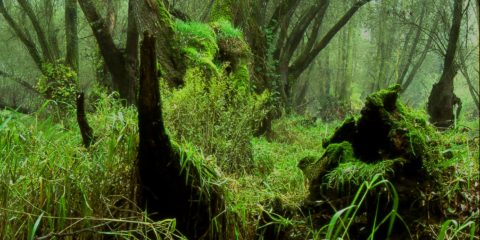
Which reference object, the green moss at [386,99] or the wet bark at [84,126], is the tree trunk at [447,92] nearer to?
the green moss at [386,99]

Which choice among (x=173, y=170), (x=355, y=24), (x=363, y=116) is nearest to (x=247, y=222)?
(x=173, y=170)

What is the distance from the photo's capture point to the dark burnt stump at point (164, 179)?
2.59 metres

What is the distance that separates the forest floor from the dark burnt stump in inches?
4.1

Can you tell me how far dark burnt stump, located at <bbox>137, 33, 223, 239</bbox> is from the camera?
102 inches

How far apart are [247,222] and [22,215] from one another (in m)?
1.51

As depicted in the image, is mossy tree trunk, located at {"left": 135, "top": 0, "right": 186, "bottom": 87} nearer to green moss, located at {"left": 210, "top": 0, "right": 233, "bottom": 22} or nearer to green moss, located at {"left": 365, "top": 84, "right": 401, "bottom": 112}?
green moss, located at {"left": 210, "top": 0, "right": 233, "bottom": 22}

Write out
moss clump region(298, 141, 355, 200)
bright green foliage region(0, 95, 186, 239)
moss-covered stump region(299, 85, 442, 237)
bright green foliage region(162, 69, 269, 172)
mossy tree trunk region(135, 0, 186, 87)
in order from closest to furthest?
bright green foliage region(0, 95, 186, 239) → moss-covered stump region(299, 85, 442, 237) → moss clump region(298, 141, 355, 200) → bright green foliage region(162, 69, 269, 172) → mossy tree trunk region(135, 0, 186, 87)

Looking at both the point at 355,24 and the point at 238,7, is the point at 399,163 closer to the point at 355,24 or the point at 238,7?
the point at 238,7

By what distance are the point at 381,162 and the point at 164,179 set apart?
157 centimetres

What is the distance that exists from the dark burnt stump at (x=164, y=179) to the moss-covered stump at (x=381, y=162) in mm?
891

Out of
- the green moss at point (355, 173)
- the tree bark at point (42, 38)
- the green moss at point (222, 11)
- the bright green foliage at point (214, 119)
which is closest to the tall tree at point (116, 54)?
the green moss at point (222, 11)

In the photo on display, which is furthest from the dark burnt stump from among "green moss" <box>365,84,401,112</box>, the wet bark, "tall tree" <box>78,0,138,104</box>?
"tall tree" <box>78,0,138,104</box>

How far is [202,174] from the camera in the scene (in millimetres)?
3008

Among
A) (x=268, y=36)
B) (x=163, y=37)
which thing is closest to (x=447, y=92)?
(x=268, y=36)
